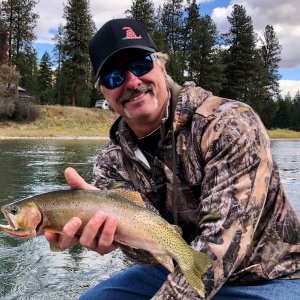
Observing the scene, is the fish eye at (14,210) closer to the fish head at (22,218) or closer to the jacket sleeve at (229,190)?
the fish head at (22,218)

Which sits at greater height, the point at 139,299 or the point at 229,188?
the point at 229,188

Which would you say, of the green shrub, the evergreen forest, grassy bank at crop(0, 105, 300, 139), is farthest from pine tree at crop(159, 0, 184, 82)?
the green shrub

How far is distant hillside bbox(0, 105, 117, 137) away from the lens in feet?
131

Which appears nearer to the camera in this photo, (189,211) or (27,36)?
(189,211)

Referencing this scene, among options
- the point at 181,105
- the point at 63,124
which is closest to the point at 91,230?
the point at 181,105

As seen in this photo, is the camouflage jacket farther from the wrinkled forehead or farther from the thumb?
the thumb

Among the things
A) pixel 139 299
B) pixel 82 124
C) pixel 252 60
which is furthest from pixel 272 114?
pixel 139 299

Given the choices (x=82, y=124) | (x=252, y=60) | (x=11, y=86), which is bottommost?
(x=82, y=124)

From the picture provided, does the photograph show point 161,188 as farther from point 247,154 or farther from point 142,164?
point 247,154

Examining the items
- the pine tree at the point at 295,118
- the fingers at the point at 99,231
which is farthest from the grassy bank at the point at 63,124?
the pine tree at the point at 295,118

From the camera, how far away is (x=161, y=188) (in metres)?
3.35

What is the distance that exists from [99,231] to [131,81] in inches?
40.7

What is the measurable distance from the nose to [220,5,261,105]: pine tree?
59.4m

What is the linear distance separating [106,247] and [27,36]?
56.0m
